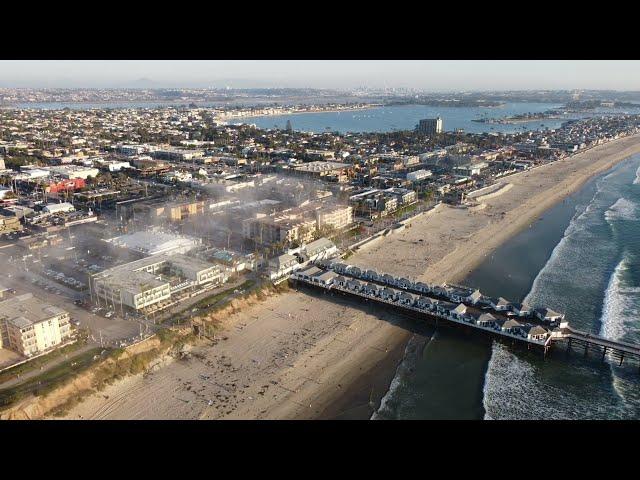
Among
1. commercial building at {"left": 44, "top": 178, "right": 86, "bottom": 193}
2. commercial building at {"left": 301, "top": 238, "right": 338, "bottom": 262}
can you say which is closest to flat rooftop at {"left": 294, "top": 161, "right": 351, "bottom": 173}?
commercial building at {"left": 44, "top": 178, "right": 86, "bottom": 193}

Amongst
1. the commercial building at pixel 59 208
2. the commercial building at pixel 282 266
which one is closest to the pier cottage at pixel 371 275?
the commercial building at pixel 282 266

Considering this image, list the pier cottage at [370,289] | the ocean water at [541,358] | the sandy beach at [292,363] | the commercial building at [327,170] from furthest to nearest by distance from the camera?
the commercial building at [327,170], the pier cottage at [370,289], the ocean water at [541,358], the sandy beach at [292,363]

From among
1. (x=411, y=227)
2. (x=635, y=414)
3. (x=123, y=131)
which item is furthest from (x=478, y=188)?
(x=123, y=131)

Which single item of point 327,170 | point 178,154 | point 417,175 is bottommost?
point 417,175

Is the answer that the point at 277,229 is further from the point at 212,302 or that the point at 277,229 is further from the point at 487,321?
the point at 487,321

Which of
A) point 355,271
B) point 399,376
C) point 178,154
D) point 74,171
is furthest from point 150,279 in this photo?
point 178,154

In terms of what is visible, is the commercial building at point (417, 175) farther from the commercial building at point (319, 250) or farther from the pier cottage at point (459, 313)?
the pier cottage at point (459, 313)
